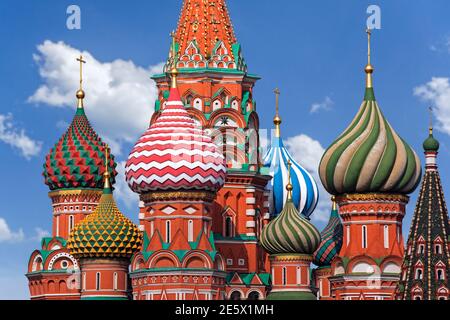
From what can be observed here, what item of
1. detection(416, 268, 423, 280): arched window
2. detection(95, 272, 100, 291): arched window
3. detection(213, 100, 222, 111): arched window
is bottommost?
detection(416, 268, 423, 280): arched window

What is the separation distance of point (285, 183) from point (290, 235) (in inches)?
248

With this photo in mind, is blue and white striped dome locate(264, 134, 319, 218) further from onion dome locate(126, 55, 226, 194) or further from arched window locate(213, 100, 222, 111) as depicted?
onion dome locate(126, 55, 226, 194)

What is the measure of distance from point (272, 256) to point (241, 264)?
6.13 feet

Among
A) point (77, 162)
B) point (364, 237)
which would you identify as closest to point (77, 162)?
point (77, 162)

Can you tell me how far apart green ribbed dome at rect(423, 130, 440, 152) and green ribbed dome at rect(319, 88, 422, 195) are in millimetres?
4377

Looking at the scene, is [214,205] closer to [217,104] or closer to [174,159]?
[217,104]

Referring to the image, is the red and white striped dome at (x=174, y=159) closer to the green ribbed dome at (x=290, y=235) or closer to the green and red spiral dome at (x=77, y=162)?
the green ribbed dome at (x=290, y=235)

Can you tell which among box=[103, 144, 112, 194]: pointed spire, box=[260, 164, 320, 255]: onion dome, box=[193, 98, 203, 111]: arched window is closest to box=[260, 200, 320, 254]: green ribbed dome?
box=[260, 164, 320, 255]: onion dome

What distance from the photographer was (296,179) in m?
65.5

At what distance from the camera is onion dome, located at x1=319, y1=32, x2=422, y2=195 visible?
57625mm

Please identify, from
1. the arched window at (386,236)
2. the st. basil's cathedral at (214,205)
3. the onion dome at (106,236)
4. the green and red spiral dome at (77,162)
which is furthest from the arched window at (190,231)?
the green and red spiral dome at (77,162)

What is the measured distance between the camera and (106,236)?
58250 millimetres
